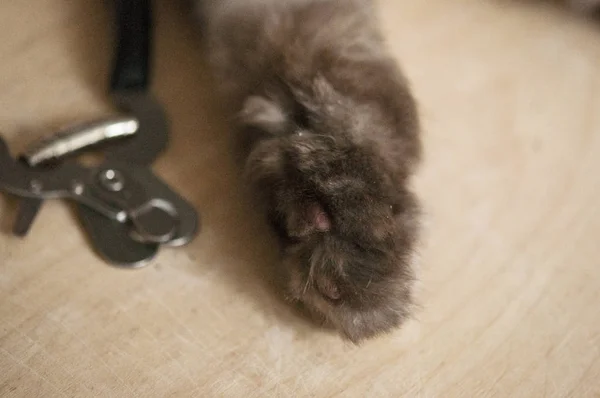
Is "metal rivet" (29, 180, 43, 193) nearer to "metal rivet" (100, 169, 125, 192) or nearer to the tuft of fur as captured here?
"metal rivet" (100, 169, 125, 192)

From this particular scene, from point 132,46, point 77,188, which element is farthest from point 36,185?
point 132,46

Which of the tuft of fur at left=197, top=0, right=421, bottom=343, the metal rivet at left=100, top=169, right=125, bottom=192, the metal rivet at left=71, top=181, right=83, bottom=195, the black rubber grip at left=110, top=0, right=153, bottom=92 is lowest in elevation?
the metal rivet at left=71, top=181, right=83, bottom=195

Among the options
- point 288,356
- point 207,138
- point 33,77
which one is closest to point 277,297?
point 288,356

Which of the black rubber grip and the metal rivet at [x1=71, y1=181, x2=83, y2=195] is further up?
the black rubber grip

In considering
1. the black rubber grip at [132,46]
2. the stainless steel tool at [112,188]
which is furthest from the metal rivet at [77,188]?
the black rubber grip at [132,46]

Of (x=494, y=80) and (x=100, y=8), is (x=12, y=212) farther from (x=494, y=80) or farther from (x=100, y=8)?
(x=494, y=80)

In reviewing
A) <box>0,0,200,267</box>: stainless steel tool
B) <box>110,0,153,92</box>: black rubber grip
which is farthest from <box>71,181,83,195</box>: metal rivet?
<box>110,0,153,92</box>: black rubber grip

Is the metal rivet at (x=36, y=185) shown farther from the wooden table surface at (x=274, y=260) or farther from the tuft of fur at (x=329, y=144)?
the tuft of fur at (x=329, y=144)
